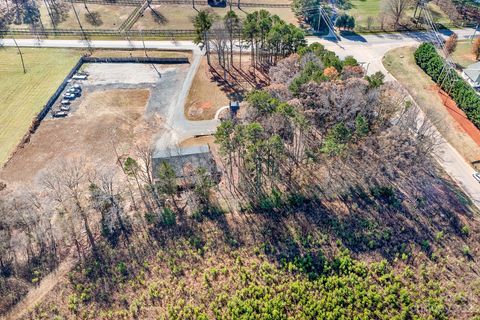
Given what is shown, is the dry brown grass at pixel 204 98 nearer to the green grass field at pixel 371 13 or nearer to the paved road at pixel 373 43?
the paved road at pixel 373 43

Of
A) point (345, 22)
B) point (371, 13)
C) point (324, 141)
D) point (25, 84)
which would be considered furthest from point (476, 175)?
point (25, 84)

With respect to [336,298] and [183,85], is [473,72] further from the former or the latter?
[183,85]

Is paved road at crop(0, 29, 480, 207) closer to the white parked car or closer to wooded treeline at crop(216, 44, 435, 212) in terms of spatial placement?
wooded treeline at crop(216, 44, 435, 212)

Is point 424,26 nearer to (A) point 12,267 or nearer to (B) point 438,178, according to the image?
(B) point 438,178

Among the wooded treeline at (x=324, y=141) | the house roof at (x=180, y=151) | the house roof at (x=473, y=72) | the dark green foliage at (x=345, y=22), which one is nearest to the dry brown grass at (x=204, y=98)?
the house roof at (x=180, y=151)

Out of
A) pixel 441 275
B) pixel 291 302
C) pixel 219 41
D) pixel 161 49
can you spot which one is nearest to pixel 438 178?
pixel 441 275
